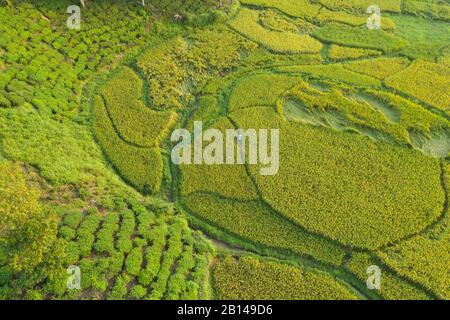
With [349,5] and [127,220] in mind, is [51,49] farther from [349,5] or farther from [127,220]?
[349,5]

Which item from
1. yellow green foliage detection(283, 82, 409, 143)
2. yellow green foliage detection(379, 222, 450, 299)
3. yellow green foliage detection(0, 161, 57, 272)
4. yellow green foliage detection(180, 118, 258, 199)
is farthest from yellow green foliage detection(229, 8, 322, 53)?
yellow green foliage detection(0, 161, 57, 272)

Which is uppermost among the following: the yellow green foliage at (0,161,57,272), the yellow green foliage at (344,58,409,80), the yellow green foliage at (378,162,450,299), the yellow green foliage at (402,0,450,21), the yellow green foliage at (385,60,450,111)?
the yellow green foliage at (402,0,450,21)

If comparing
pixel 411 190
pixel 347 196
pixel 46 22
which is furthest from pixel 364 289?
pixel 46 22

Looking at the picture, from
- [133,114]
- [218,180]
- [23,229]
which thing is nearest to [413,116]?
[218,180]

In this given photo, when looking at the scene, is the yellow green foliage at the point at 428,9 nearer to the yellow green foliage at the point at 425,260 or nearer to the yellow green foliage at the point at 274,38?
the yellow green foliage at the point at 274,38

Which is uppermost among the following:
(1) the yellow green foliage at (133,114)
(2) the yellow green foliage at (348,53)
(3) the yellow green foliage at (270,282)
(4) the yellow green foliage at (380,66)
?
(2) the yellow green foliage at (348,53)

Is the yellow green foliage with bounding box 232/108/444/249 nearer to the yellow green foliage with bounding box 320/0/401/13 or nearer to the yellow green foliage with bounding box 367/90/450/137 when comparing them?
the yellow green foliage with bounding box 367/90/450/137

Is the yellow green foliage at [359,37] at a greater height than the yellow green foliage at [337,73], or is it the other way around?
the yellow green foliage at [359,37]

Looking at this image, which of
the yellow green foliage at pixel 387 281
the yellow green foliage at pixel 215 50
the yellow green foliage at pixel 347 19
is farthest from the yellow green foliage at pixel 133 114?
the yellow green foliage at pixel 347 19
